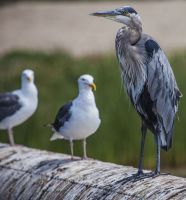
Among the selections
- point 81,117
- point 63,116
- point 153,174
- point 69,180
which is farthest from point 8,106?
point 153,174

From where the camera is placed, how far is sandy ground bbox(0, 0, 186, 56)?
80.0 ft

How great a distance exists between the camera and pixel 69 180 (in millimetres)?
8734

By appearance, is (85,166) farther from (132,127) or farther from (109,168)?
(132,127)

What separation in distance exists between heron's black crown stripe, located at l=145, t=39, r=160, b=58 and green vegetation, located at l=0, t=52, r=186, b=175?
14.3 feet

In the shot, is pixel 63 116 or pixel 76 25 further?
pixel 76 25

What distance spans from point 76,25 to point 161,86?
749 inches

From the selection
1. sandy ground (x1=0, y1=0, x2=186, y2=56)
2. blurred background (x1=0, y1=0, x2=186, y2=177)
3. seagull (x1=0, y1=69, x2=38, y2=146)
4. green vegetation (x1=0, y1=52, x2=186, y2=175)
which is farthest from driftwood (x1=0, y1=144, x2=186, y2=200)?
sandy ground (x1=0, y1=0, x2=186, y2=56)

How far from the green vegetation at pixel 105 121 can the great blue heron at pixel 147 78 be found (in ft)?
13.9

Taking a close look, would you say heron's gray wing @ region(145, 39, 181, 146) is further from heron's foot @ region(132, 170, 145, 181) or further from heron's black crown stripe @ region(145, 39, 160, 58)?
heron's foot @ region(132, 170, 145, 181)

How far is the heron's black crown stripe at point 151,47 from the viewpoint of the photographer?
8188mm

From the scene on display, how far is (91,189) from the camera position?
8305mm

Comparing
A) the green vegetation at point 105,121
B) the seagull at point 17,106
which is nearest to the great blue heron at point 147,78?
the seagull at point 17,106

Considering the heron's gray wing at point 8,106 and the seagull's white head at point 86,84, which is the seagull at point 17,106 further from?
the seagull's white head at point 86,84

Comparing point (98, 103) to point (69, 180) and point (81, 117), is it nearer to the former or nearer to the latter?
point (81, 117)
